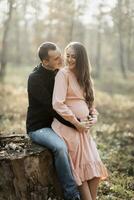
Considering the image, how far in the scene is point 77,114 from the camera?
7.41m

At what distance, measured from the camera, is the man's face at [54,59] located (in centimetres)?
725

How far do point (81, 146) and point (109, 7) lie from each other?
43.2m

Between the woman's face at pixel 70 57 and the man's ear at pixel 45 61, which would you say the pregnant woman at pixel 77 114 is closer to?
Answer: the woman's face at pixel 70 57

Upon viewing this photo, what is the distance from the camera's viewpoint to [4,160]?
6875 mm

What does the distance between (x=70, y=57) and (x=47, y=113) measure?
1.00m

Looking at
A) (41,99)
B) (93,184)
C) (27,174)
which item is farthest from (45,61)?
(93,184)

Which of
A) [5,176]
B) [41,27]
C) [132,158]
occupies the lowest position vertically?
[132,158]

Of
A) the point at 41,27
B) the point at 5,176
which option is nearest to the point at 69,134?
the point at 5,176

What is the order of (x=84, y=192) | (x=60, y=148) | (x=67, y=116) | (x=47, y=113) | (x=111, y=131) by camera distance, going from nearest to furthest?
(x=60, y=148), (x=67, y=116), (x=84, y=192), (x=47, y=113), (x=111, y=131)

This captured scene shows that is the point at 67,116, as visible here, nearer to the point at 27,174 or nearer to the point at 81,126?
the point at 81,126

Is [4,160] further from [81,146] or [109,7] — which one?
[109,7]

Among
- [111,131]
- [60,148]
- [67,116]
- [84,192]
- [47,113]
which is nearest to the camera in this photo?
[60,148]

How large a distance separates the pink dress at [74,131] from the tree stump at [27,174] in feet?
1.33

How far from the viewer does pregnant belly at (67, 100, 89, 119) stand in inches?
292
